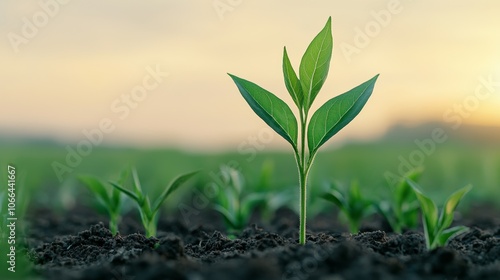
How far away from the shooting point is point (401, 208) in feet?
14.7

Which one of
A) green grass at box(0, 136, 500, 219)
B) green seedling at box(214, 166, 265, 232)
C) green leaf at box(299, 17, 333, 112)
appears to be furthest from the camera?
green grass at box(0, 136, 500, 219)

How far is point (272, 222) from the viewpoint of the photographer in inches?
229

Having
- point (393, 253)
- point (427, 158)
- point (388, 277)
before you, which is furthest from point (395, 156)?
point (388, 277)

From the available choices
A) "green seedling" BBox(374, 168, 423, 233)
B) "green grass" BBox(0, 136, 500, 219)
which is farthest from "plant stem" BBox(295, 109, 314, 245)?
"green grass" BBox(0, 136, 500, 219)

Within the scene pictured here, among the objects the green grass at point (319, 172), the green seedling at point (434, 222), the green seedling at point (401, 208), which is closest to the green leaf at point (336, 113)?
the green seedling at point (434, 222)

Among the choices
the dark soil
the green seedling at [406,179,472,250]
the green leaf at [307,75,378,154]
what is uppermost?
the green leaf at [307,75,378,154]

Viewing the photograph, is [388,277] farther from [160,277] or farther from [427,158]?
[427,158]

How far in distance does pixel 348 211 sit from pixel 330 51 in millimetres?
1742

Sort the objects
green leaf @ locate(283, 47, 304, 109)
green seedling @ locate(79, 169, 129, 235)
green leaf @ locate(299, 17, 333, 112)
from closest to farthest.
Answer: green leaf @ locate(299, 17, 333, 112) < green leaf @ locate(283, 47, 304, 109) < green seedling @ locate(79, 169, 129, 235)

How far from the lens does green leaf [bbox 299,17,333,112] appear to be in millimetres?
2889

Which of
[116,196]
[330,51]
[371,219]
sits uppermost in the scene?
[330,51]

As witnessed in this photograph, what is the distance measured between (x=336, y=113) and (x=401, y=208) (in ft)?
5.69

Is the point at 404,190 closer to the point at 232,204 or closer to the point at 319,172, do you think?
the point at 232,204

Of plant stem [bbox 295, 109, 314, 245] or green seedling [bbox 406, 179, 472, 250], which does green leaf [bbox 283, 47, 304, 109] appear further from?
green seedling [bbox 406, 179, 472, 250]
